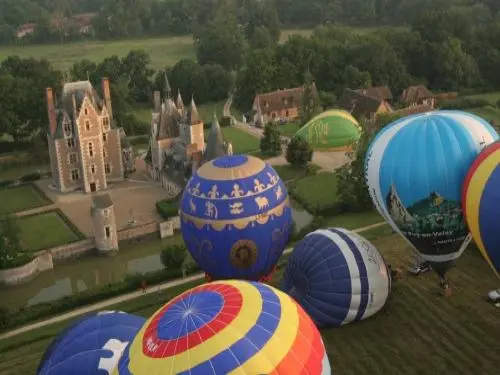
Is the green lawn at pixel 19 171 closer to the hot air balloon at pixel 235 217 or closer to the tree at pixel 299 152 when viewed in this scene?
the tree at pixel 299 152

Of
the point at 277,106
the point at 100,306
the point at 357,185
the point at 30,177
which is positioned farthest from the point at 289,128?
the point at 100,306

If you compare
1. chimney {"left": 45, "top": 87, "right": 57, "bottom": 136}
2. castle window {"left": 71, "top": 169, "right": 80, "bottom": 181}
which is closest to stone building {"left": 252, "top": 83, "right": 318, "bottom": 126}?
castle window {"left": 71, "top": 169, "right": 80, "bottom": 181}

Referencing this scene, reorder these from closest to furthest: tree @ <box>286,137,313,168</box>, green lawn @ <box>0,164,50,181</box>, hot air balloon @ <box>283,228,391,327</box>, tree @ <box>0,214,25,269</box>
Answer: hot air balloon @ <box>283,228,391,327</box> → tree @ <box>0,214,25,269</box> → tree @ <box>286,137,313,168</box> → green lawn @ <box>0,164,50,181</box>

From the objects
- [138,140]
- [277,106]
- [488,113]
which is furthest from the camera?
[277,106]

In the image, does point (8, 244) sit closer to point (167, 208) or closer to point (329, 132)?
point (167, 208)

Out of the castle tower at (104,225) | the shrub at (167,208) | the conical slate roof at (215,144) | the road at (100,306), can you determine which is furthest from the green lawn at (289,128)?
the road at (100,306)

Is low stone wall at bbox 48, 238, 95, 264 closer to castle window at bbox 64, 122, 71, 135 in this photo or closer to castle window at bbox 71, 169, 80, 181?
castle window at bbox 71, 169, 80, 181
